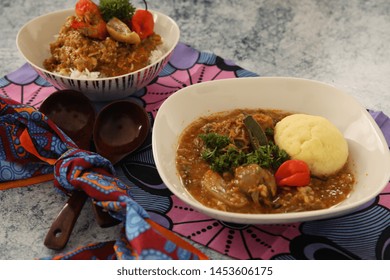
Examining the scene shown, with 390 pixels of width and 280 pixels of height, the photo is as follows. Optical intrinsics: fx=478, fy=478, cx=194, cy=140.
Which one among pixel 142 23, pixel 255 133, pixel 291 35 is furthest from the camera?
pixel 291 35

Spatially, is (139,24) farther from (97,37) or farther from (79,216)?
(79,216)

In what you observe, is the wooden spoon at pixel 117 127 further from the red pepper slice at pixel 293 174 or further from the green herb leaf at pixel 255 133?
the red pepper slice at pixel 293 174

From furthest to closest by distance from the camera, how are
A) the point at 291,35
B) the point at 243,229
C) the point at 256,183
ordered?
the point at 291,35 → the point at 243,229 → the point at 256,183

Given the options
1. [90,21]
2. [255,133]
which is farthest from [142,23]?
[255,133]

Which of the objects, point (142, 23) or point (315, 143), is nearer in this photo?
point (315, 143)

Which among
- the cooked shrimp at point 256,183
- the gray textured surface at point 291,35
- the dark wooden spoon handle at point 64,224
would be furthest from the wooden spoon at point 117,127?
the gray textured surface at point 291,35

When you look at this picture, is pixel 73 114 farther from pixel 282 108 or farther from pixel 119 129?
pixel 282 108

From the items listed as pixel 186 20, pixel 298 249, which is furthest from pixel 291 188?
pixel 186 20
